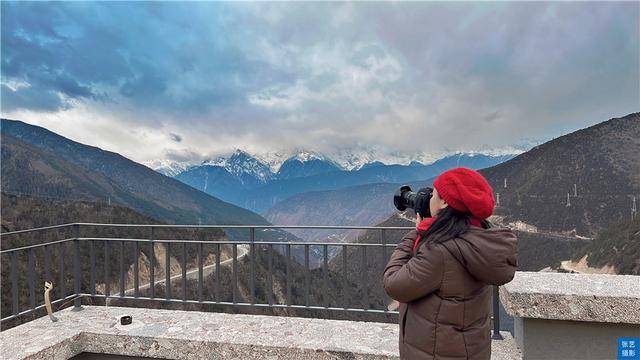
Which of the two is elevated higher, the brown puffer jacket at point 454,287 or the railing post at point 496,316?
the brown puffer jacket at point 454,287

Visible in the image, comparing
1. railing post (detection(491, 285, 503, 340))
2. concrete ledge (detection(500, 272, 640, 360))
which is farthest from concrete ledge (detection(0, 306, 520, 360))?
concrete ledge (detection(500, 272, 640, 360))

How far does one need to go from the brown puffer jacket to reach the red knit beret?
0.28 ft

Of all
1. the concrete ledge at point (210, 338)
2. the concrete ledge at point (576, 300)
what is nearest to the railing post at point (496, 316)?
the concrete ledge at point (210, 338)

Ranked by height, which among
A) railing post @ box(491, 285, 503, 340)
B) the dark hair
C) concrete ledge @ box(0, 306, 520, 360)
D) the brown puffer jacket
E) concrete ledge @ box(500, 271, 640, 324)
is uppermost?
the dark hair

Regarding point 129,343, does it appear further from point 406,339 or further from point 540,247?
point 540,247

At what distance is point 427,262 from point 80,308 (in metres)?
4.00

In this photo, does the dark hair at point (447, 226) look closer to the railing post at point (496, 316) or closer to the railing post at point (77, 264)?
the railing post at point (496, 316)

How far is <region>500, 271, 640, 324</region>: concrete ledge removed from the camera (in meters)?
2.44

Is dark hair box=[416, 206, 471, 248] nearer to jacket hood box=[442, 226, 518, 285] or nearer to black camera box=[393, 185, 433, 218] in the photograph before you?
jacket hood box=[442, 226, 518, 285]

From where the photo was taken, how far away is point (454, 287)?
1.65 metres

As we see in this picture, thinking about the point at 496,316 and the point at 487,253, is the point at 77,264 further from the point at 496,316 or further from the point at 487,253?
the point at 487,253

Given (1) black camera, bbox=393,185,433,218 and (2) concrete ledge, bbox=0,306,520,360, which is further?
(2) concrete ledge, bbox=0,306,520,360

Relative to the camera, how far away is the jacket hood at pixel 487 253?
62.5 inches

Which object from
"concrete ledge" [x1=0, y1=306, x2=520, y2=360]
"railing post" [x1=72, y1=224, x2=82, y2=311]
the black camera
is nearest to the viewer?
the black camera
